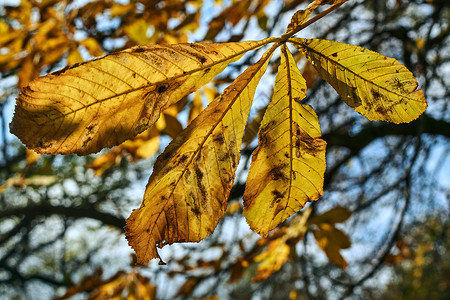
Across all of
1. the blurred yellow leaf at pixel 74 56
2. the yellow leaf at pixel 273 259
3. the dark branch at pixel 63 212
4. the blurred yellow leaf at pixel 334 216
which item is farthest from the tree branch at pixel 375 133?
the blurred yellow leaf at pixel 74 56

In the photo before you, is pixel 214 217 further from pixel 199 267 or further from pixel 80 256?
pixel 80 256

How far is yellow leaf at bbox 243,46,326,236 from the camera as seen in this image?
49 cm

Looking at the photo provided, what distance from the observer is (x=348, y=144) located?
176cm

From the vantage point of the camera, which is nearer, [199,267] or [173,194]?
[173,194]

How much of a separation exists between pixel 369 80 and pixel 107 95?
33 cm

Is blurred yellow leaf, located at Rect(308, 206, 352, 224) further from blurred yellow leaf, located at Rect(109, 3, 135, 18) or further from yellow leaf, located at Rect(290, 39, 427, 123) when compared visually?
blurred yellow leaf, located at Rect(109, 3, 135, 18)

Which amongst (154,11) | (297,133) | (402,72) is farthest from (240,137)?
(154,11)

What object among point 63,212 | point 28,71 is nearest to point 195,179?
point 63,212

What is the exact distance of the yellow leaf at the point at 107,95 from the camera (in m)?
0.40

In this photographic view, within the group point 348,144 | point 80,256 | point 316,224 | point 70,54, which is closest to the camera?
point 316,224

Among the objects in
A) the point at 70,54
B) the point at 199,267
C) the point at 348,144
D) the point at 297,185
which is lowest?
the point at 297,185

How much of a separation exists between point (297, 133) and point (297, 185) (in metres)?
0.07

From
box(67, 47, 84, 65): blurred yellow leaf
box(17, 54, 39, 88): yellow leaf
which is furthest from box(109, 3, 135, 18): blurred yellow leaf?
box(17, 54, 39, 88): yellow leaf

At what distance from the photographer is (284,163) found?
0.49 m
